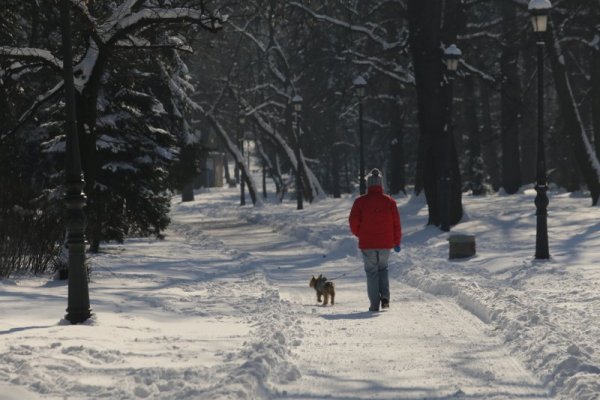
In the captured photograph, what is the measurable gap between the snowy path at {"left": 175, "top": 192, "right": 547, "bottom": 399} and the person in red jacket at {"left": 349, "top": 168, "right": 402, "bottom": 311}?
0.34 m

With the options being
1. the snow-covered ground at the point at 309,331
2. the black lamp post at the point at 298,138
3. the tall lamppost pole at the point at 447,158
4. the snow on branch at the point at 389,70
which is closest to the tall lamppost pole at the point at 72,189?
the snow-covered ground at the point at 309,331

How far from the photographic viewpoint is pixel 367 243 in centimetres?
1246

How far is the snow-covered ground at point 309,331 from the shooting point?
748 cm

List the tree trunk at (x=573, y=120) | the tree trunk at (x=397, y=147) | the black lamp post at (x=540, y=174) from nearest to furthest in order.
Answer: the black lamp post at (x=540, y=174) < the tree trunk at (x=573, y=120) < the tree trunk at (x=397, y=147)

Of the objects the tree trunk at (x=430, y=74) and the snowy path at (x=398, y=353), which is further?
the tree trunk at (x=430, y=74)

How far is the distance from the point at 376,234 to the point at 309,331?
236 centimetres

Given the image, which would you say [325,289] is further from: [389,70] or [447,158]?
[389,70]

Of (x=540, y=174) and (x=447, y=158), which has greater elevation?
(x=447, y=158)

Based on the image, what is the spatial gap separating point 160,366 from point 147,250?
14881 millimetres

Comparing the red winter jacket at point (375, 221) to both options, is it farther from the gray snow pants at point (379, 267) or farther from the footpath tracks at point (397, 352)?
the footpath tracks at point (397, 352)

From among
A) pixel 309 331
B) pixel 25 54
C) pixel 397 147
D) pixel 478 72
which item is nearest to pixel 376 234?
pixel 309 331

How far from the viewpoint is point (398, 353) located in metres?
9.09

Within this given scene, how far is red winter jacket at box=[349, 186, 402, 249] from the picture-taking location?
1245cm

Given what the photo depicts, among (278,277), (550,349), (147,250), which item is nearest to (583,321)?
(550,349)
